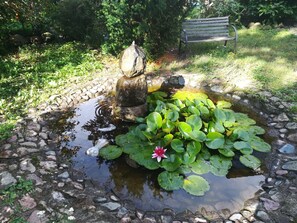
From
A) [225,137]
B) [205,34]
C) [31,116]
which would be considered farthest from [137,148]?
[205,34]

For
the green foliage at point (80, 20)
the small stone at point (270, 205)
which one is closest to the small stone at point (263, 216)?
the small stone at point (270, 205)

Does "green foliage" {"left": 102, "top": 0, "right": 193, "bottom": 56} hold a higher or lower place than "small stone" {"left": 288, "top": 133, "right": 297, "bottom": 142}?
higher

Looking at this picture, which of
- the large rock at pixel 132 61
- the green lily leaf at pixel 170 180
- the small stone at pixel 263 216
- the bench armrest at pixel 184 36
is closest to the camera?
the small stone at pixel 263 216

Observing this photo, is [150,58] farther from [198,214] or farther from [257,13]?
[257,13]

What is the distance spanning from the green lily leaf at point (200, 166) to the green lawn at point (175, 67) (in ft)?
6.60

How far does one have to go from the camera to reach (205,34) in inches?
291

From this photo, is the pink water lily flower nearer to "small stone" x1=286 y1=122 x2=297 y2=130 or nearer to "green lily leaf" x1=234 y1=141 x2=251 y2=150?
"green lily leaf" x1=234 y1=141 x2=251 y2=150

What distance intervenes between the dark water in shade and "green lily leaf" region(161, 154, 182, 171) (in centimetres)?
17

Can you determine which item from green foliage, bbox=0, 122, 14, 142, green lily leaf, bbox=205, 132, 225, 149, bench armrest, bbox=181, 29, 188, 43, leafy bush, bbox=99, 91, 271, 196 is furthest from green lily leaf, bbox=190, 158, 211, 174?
bench armrest, bbox=181, 29, 188, 43

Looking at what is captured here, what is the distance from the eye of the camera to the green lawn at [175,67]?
535 cm

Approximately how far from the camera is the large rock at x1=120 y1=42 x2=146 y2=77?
455 cm

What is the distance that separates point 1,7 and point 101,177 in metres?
5.16

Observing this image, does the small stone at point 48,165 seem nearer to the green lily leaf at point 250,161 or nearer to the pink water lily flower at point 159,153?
the pink water lily flower at point 159,153

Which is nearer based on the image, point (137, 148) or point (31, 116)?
point (137, 148)
